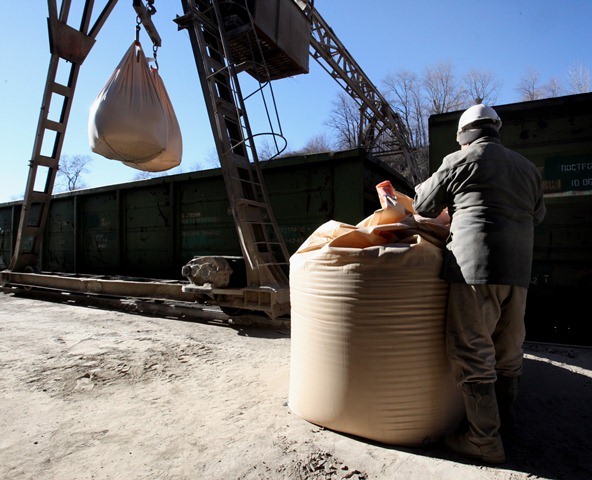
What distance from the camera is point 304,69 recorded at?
17.6 ft

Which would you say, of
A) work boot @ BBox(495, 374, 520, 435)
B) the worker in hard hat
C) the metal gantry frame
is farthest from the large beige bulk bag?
the metal gantry frame

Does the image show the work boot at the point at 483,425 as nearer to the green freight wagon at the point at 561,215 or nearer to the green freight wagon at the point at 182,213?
the green freight wagon at the point at 561,215

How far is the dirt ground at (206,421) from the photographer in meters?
1.59

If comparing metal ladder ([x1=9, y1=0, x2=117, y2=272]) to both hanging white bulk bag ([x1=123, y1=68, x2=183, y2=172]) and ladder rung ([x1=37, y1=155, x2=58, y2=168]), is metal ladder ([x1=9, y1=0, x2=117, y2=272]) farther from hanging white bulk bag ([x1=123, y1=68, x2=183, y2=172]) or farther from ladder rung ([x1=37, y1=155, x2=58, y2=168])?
hanging white bulk bag ([x1=123, y1=68, x2=183, y2=172])

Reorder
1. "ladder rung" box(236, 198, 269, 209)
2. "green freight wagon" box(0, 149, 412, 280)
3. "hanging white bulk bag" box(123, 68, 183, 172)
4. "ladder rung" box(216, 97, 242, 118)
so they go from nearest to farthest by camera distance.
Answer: "hanging white bulk bag" box(123, 68, 183, 172), "ladder rung" box(236, 198, 269, 209), "ladder rung" box(216, 97, 242, 118), "green freight wagon" box(0, 149, 412, 280)

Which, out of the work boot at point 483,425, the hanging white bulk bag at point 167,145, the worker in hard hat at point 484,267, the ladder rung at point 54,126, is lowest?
the work boot at point 483,425

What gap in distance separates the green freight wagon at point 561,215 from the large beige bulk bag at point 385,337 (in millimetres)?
2220

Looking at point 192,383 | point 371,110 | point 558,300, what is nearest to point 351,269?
point 192,383

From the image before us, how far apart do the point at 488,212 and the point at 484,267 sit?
0.24 metres

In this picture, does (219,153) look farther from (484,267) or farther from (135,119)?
(484,267)

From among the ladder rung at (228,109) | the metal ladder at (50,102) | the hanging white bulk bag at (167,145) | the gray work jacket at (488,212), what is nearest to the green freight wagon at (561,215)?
the gray work jacket at (488,212)

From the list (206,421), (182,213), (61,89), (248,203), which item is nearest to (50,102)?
(61,89)

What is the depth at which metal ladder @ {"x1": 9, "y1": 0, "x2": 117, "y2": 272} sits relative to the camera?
5957mm

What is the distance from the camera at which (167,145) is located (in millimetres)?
3842
